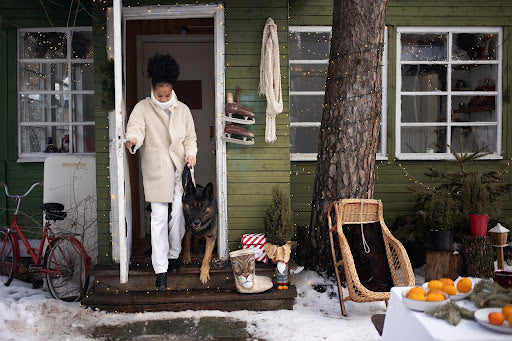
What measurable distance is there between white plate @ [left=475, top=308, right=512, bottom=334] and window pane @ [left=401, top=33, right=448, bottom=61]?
5886 millimetres

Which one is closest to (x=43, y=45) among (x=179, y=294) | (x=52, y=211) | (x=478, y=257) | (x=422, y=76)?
(x=52, y=211)

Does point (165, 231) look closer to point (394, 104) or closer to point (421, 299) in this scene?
point (421, 299)

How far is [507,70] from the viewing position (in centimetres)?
770

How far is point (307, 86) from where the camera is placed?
24.9 feet

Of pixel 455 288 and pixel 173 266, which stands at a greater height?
pixel 455 288

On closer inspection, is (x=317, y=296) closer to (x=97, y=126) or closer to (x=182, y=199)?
(x=182, y=199)

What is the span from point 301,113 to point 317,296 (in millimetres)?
3026

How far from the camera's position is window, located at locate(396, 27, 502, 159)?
7.67 metres

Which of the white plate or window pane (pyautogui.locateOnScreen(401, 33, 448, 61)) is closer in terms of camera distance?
the white plate

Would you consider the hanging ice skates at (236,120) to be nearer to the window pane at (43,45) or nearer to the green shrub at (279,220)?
the green shrub at (279,220)

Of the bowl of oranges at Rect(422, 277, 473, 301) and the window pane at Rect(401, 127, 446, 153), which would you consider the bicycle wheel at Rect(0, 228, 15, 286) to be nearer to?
the bowl of oranges at Rect(422, 277, 473, 301)

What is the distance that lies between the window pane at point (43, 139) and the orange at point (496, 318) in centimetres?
662

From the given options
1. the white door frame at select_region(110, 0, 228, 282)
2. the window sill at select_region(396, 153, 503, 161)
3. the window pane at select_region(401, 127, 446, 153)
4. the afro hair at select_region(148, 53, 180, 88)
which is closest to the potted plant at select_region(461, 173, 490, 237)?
the window sill at select_region(396, 153, 503, 161)

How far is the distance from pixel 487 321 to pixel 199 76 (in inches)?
242
